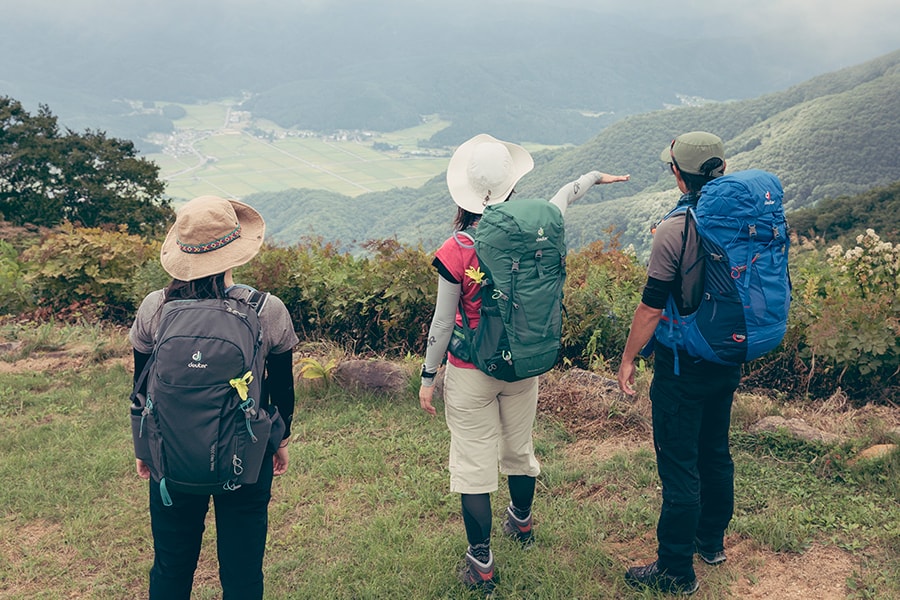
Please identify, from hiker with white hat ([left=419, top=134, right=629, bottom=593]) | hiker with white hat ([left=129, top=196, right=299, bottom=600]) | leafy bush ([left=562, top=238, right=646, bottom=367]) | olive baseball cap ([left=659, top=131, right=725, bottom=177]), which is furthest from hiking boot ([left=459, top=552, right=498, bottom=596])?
leafy bush ([left=562, top=238, right=646, bottom=367])

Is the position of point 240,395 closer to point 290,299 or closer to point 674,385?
point 674,385

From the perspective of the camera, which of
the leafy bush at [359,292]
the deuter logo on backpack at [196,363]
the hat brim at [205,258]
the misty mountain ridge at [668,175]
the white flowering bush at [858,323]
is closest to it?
the deuter logo on backpack at [196,363]

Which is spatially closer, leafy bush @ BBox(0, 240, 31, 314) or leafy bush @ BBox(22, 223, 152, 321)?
→ leafy bush @ BBox(22, 223, 152, 321)

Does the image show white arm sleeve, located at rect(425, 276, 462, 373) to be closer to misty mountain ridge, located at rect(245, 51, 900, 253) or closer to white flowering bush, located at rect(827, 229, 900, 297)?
white flowering bush, located at rect(827, 229, 900, 297)

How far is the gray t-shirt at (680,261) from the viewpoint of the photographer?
2.97m

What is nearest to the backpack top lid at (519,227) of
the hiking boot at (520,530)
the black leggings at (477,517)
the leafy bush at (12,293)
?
the black leggings at (477,517)

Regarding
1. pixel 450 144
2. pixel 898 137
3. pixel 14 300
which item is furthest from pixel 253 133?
pixel 14 300

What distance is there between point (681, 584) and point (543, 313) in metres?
1.46

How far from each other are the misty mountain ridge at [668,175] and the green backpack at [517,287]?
172 ft

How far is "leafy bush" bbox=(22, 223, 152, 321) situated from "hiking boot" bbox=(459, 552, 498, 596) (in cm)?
621

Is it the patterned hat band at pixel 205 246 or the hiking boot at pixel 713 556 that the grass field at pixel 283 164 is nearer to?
the patterned hat band at pixel 205 246

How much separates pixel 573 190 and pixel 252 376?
2.03 m

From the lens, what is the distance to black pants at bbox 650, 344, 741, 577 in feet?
10.1

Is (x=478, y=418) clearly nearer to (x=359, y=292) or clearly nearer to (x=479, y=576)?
(x=479, y=576)
